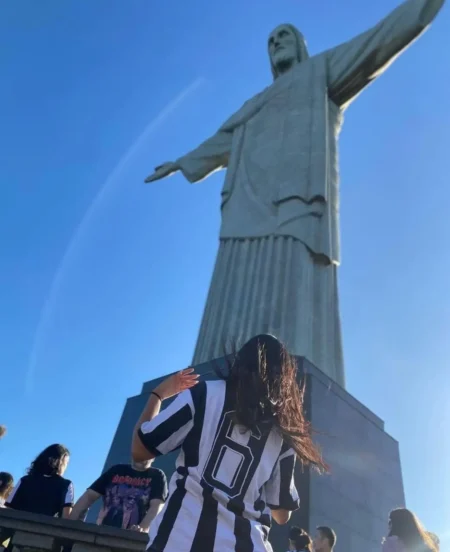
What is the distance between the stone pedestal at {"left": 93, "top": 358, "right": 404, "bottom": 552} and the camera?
16.8 ft

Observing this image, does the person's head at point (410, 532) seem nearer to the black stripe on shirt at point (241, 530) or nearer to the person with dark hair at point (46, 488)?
the person with dark hair at point (46, 488)

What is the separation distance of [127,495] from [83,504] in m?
0.29

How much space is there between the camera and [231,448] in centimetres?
173

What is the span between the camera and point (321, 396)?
6.12m

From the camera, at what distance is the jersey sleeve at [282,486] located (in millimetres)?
1818

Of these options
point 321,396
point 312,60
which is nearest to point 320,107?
point 312,60

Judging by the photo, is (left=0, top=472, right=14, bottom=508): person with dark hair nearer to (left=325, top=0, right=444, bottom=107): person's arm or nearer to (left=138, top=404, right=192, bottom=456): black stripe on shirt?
(left=138, top=404, right=192, bottom=456): black stripe on shirt

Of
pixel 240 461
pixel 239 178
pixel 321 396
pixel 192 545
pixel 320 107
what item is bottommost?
pixel 192 545

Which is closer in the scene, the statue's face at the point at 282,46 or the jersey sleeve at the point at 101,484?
the jersey sleeve at the point at 101,484

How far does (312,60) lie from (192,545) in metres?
11.0

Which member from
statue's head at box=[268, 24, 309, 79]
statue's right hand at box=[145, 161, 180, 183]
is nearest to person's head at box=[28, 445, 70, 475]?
statue's right hand at box=[145, 161, 180, 183]

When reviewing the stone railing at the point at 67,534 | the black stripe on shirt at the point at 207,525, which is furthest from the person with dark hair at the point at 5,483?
the black stripe on shirt at the point at 207,525

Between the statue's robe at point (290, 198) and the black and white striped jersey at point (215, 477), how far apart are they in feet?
17.6

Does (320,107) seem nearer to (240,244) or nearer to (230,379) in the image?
(240,244)
